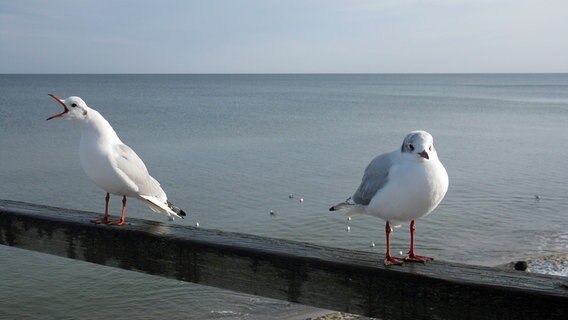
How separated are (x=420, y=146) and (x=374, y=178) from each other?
1.73 ft

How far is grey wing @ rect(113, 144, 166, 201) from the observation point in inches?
167

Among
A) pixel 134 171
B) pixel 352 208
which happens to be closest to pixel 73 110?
pixel 134 171

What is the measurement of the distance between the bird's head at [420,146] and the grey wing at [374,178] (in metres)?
0.28

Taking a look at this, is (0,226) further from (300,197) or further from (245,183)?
(245,183)

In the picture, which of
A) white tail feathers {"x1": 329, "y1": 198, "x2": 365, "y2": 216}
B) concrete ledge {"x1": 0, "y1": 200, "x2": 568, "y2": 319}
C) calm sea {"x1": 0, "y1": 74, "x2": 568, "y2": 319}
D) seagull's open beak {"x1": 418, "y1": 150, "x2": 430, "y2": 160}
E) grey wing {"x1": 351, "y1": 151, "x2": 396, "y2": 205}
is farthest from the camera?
calm sea {"x1": 0, "y1": 74, "x2": 568, "y2": 319}

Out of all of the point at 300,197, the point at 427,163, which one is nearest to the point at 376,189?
the point at 427,163

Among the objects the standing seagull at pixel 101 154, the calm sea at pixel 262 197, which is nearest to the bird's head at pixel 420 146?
the standing seagull at pixel 101 154

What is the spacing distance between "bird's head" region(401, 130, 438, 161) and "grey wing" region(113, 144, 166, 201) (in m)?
2.01

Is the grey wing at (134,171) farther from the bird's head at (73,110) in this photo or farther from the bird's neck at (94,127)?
the bird's head at (73,110)

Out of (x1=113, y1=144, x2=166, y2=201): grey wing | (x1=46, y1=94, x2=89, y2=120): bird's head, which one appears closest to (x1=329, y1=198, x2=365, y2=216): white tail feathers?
(x1=113, y1=144, x2=166, y2=201): grey wing

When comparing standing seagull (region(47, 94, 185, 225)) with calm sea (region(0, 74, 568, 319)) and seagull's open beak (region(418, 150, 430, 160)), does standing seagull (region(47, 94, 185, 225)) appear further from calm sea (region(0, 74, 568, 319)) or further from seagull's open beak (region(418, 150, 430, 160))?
calm sea (region(0, 74, 568, 319))

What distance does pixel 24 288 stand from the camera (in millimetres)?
11539

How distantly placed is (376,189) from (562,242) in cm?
1306

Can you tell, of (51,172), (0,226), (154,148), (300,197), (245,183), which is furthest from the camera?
(154,148)
